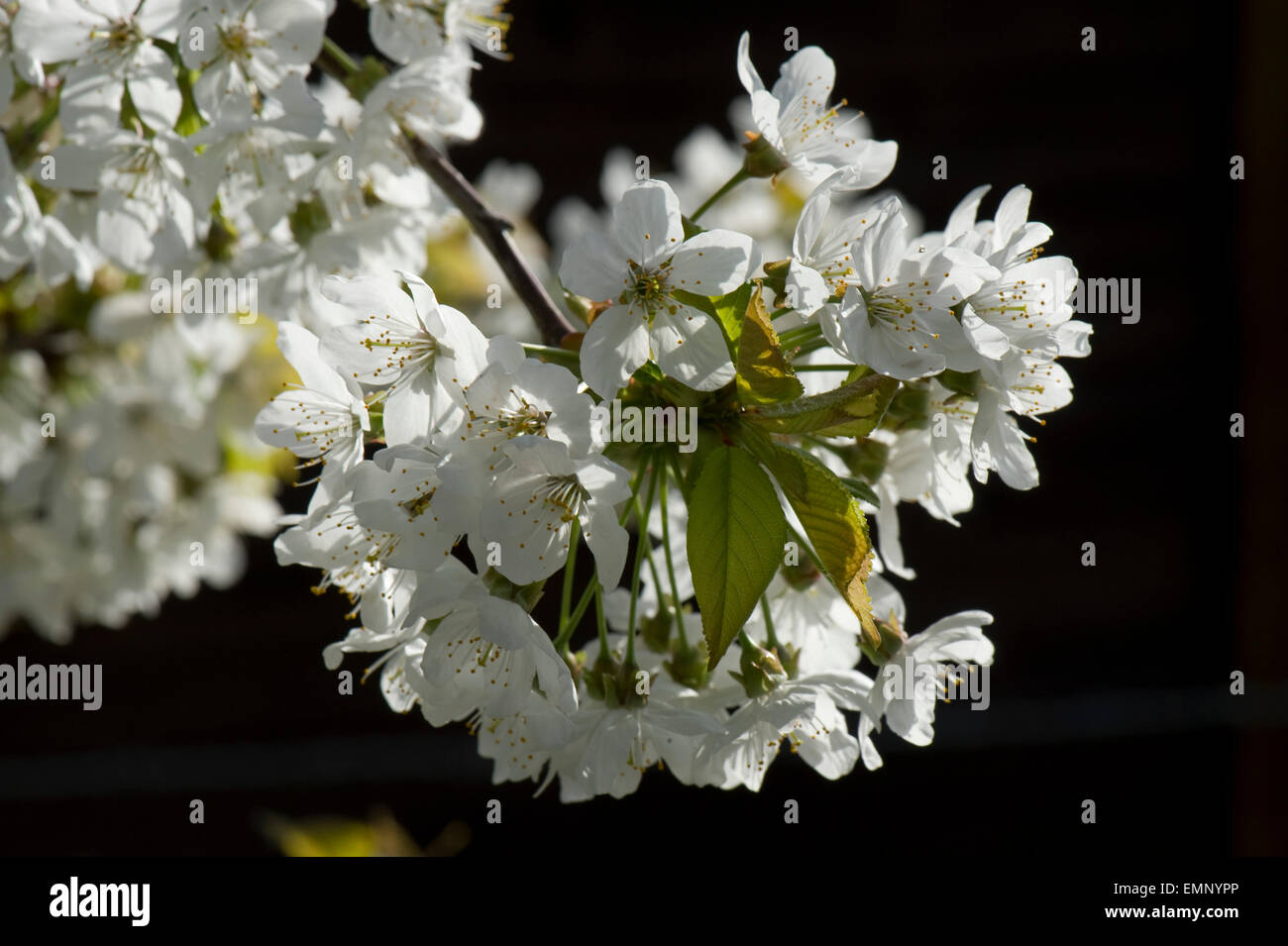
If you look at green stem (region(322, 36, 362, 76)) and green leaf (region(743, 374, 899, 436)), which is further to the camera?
green stem (region(322, 36, 362, 76))

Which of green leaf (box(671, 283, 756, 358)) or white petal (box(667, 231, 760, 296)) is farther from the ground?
white petal (box(667, 231, 760, 296))

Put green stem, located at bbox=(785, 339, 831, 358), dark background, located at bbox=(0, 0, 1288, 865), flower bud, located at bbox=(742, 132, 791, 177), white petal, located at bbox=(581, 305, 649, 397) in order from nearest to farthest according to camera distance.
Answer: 1. white petal, located at bbox=(581, 305, 649, 397)
2. green stem, located at bbox=(785, 339, 831, 358)
3. flower bud, located at bbox=(742, 132, 791, 177)
4. dark background, located at bbox=(0, 0, 1288, 865)

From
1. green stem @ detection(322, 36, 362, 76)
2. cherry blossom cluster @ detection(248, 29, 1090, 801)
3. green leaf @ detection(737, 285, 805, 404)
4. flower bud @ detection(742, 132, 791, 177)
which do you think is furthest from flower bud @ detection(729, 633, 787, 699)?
green stem @ detection(322, 36, 362, 76)

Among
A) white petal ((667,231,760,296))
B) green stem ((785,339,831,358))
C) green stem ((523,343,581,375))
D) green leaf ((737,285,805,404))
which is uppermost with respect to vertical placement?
white petal ((667,231,760,296))

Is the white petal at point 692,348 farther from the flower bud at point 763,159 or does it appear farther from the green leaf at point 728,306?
the flower bud at point 763,159

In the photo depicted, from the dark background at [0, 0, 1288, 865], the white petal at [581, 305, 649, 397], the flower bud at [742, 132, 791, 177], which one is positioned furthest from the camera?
the dark background at [0, 0, 1288, 865]

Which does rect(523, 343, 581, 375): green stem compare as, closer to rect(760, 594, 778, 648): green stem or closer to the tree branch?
the tree branch
